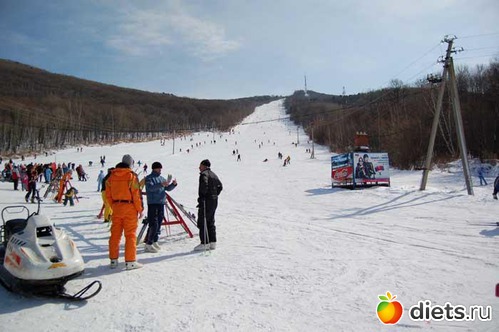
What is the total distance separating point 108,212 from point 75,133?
403ft

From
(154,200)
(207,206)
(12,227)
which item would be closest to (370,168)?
(207,206)

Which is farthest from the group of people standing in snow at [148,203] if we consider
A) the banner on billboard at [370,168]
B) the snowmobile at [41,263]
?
the banner on billboard at [370,168]

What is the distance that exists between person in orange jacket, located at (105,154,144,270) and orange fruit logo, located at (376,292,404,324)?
4.17m

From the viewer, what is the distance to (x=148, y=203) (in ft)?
24.6

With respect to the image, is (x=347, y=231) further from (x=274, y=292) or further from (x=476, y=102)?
(x=476, y=102)

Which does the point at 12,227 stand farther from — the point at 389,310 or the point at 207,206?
the point at 389,310

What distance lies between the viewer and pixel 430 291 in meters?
5.00

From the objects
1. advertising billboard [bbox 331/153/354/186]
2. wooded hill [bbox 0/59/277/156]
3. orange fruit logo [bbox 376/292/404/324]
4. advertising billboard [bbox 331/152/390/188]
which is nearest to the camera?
orange fruit logo [bbox 376/292/404/324]

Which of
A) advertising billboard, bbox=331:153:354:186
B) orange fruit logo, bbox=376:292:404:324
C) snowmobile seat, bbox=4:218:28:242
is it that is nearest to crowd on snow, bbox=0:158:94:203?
snowmobile seat, bbox=4:218:28:242

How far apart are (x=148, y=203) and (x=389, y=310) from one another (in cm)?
515

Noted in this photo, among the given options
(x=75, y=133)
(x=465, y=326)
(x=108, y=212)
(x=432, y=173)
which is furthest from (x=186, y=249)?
(x=75, y=133)

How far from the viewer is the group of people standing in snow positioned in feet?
20.1

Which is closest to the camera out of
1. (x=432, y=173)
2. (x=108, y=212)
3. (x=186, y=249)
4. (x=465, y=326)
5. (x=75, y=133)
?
(x=465, y=326)

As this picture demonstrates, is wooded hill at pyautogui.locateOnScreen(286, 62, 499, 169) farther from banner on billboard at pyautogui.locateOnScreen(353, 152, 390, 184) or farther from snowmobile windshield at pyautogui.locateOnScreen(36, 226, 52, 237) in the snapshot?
snowmobile windshield at pyautogui.locateOnScreen(36, 226, 52, 237)
